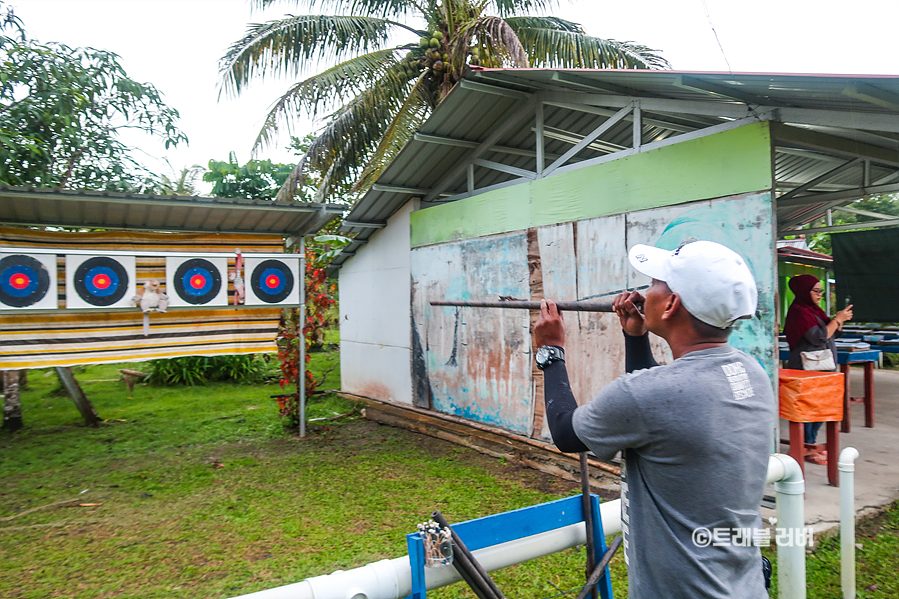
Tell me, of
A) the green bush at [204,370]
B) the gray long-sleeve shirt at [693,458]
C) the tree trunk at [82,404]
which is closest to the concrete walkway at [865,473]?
the gray long-sleeve shirt at [693,458]

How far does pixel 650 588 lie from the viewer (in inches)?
52.6

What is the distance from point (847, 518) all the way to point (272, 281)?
18.6ft

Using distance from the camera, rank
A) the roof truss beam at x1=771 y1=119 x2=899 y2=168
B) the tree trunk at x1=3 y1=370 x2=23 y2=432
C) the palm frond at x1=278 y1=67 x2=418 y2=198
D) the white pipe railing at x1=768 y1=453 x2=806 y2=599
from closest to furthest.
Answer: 1. the white pipe railing at x1=768 y1=453 x2=806 y2=599
2. the roof truss beam at x1=771 y1=119 x2=899 y2=168
3. the tree trunk at x1=3 y1=370 x2=23 y2=432
4. the palm frond at x1=278 y1=67 x2=418 y2=198

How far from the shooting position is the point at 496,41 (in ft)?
25.8

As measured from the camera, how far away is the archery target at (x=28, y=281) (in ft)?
17.8

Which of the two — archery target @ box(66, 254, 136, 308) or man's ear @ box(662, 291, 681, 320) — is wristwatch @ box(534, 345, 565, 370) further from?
archery target @ box(66, 254, 136, 308)

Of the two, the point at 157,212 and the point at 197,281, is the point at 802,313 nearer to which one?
the point at 197,281

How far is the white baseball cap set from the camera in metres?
1.29

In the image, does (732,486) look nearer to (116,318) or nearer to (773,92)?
(773,92)

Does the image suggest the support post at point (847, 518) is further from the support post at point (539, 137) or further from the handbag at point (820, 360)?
the support post at point (539, 137)

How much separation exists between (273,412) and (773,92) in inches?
289

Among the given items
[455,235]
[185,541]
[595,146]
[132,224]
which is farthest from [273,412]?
[595,146]

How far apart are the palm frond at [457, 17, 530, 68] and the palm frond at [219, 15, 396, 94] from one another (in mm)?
1988

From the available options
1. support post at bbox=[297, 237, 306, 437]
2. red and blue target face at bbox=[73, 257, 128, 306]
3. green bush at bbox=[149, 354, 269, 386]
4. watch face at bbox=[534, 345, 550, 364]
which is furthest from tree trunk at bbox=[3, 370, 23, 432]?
watch face at bbox=[534, 345, 550, 364]
